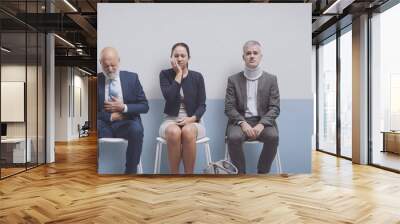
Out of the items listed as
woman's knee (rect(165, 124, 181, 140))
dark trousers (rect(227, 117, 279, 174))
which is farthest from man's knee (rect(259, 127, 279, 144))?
woman's knee (rect(165, 124, 181, 140))

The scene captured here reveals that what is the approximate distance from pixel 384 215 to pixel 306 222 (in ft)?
3.15

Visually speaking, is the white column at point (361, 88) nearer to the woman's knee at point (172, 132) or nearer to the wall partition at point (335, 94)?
the wall partition at point (335, 94)

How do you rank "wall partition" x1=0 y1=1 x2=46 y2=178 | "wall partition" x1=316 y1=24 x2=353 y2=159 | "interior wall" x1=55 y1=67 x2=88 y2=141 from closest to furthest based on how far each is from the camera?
"wall partition" x1=0 y1=1 x2=46 y2=178 < "wall partition" x1=316 y1=24 x2=353 y2=159 < "interior wall" x1=55 y1=67 x2=88 y2=141

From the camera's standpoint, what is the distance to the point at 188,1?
711 cm

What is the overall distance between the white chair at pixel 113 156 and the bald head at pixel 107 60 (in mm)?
1193

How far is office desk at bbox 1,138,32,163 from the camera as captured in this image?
699 cm

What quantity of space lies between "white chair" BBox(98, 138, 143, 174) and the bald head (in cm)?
119

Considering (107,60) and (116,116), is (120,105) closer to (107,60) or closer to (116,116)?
(116,116)

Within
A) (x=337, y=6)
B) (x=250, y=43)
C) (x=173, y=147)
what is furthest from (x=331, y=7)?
(x=173, y=147)

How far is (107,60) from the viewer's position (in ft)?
21.7

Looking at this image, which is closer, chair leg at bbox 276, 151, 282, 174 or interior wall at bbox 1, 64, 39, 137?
chair leg at bbox 276, 151, 282, 174

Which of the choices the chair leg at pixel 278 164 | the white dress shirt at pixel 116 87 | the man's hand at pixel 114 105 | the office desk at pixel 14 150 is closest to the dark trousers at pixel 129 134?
the man's hand at pixel 114 105

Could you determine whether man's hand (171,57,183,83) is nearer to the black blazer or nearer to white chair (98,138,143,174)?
the black blazer

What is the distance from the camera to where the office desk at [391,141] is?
7.54 meters
